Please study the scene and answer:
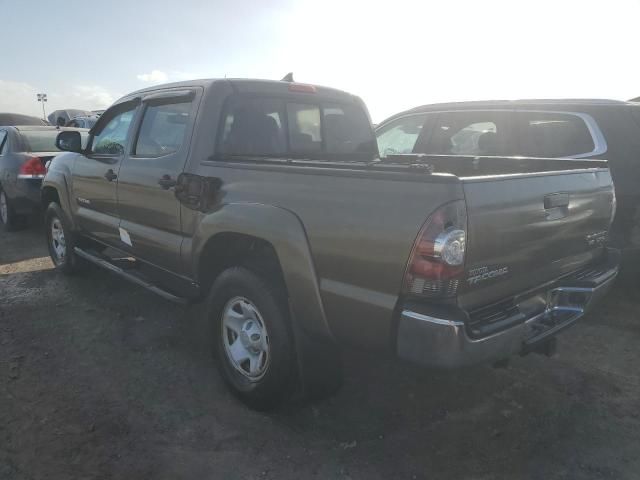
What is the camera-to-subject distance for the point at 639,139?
4180 mm

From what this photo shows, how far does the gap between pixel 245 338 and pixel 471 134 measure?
361 cm

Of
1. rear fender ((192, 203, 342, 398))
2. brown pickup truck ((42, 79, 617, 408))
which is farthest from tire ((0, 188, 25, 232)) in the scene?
rear fender ((192, 203, 342, 398))

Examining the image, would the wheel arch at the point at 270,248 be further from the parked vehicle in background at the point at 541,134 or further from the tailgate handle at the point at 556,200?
the parked vehicle in background at the point at 541,134

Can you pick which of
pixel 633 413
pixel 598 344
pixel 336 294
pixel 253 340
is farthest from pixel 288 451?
pixel 598 344

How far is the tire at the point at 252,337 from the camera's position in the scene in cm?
273

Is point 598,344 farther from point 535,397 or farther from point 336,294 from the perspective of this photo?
point 336,294

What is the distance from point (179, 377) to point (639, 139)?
164 inches

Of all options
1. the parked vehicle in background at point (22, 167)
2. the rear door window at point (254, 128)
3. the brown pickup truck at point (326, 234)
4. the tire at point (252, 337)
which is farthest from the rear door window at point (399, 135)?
the parked vehicle in background at point (22, 167)

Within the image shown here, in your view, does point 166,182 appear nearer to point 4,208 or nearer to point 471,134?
point 471,134

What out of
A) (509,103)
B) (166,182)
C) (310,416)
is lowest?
(310,416)

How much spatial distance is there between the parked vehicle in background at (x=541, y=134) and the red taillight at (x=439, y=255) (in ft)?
5.28

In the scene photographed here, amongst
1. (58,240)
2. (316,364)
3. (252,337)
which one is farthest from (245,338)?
(58,240)

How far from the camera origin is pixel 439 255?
2.05 meters

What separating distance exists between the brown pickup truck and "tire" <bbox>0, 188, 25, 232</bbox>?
4303mm
